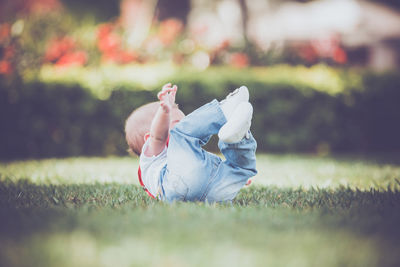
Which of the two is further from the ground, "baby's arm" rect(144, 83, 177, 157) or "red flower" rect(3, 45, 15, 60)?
"red flower" rect(3, 45, 15, 60)

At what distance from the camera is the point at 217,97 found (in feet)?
23.1

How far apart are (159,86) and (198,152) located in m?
4.22

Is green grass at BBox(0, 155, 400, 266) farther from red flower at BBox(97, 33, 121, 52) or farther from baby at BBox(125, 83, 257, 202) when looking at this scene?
red flower at BBox(97, 33, 121, 52)

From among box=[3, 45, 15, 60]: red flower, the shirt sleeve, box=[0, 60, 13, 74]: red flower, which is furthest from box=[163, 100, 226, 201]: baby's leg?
box=[3, 45, 15, 60]: red flower

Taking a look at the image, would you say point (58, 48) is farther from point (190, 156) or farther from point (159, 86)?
point (190, 156)

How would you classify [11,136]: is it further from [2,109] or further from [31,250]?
[31,250]

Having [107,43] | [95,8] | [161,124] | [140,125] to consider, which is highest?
[95,8]

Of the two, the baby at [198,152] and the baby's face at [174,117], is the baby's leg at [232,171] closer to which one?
the baby at [198,152]

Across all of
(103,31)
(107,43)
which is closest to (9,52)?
(107,43)

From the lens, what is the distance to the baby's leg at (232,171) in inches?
110

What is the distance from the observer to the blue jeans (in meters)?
2.71

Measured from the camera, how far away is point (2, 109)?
6246 mm

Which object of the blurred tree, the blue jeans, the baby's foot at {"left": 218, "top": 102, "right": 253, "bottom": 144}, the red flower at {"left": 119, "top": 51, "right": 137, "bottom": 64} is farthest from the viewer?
the blurred tree

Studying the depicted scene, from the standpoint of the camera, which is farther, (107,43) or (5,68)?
(107,43)
